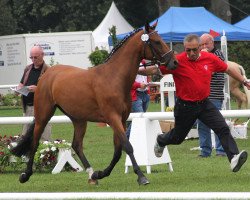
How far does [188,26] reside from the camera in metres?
27.3

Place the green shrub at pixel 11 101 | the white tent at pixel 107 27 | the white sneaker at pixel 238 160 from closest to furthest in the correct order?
the white sneaker at pixel 238 160, the green shrub at pixel 11 101, the white tent at pixel 107 27

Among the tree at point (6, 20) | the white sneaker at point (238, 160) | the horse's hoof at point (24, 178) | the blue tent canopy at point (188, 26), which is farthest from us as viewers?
the tree at point (6, 20)

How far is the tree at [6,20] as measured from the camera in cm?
4769

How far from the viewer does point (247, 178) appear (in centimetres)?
1134

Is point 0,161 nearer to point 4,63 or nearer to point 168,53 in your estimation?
point 168,53

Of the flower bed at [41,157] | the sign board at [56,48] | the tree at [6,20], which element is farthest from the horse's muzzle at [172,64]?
the tree at [6,20]

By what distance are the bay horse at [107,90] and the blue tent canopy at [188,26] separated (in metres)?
14.7

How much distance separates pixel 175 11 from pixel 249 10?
2311 cm

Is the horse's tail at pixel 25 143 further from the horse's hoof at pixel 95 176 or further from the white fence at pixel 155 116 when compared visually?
the horse's hoof at pixel 95 176

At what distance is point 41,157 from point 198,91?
3.30 metres

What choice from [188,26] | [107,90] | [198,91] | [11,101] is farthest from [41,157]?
[11,101]

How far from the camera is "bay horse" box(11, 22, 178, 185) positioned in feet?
35.8

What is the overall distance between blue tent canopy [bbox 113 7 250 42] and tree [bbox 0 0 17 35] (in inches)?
818

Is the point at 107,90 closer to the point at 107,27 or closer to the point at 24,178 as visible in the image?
the point at 24,178
